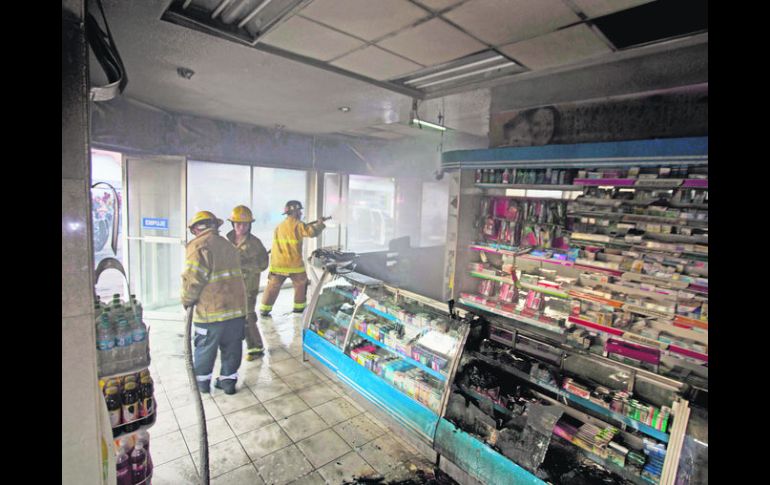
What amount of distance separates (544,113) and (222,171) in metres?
6.22

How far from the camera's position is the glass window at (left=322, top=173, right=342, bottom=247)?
935cm

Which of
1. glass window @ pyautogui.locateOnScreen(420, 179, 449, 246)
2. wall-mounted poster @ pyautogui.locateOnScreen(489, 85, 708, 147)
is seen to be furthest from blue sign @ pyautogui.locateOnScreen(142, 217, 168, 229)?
glass window @ pyautogui.locateOnScreen(420, 179, 449, 246)

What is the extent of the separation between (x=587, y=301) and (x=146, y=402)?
161 inches

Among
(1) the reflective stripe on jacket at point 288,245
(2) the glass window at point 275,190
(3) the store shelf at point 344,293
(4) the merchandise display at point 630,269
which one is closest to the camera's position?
(4) the merchandise display at point 630,269

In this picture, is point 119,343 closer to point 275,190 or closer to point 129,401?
point 129,401

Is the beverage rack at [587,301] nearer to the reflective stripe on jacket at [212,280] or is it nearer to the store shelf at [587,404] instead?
the store shelf at [587,404]

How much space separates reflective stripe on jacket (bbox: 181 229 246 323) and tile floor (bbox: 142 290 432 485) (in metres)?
0.91

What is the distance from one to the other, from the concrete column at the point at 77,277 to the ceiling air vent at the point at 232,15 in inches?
68.6

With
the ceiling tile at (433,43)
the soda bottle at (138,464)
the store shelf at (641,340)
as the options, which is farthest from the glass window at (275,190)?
the store shelf at (641,340)

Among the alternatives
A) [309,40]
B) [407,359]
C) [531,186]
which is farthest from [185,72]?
[531,186]

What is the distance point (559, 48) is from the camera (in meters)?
3.43

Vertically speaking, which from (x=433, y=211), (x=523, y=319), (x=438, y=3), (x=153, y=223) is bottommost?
(x=523, y=319)

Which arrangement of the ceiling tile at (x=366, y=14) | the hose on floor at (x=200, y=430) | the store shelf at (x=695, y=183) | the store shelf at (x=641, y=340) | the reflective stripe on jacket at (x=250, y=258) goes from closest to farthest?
the ceiling tile at (x=366, y=14) → the hose on floor at (x=200, y=430) → the store shelf at (x=695, y=183) → the store shelf at (x=641, y=340) → the reflective stripe on jacket at (x=250, y=258)

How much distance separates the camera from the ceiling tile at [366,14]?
268 cm
